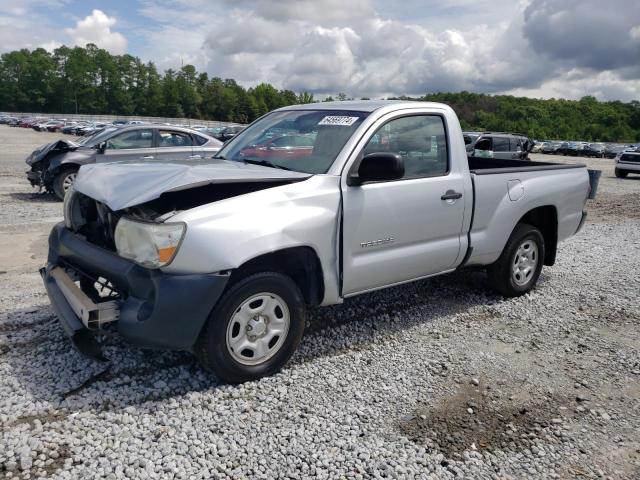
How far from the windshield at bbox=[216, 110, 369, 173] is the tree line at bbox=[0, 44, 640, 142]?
114 m

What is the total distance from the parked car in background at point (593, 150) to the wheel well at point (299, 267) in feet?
172

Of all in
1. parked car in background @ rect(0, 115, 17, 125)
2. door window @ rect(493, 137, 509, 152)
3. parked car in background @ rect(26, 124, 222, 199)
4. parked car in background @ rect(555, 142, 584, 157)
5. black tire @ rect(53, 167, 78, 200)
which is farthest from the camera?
parked car in background @ rect(0, 115, 17, 125)

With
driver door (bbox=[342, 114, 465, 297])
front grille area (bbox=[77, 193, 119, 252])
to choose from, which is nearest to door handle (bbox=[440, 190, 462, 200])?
driver door (bbox=[342, 114, 465, 297])

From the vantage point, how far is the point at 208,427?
124 inches

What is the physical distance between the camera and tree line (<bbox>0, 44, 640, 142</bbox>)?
119500mm

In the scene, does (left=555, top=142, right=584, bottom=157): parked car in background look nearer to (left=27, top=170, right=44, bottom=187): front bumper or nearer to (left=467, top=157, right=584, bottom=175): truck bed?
(left=27, top=170, right=44, bottom=187): front bumper

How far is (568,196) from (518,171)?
3.11 ft

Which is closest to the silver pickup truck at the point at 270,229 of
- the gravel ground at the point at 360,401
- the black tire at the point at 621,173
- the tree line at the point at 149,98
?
the gravel ground at the point at 360,401

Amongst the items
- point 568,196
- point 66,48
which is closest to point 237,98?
point 66,48

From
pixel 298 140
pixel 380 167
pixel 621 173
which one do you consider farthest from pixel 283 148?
pixel 621 173

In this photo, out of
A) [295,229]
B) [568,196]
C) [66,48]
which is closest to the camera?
[295,229]

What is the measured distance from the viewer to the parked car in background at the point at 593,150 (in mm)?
49344

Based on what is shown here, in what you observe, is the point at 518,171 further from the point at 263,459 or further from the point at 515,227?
the point at 263,459

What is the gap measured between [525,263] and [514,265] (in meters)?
0.21
